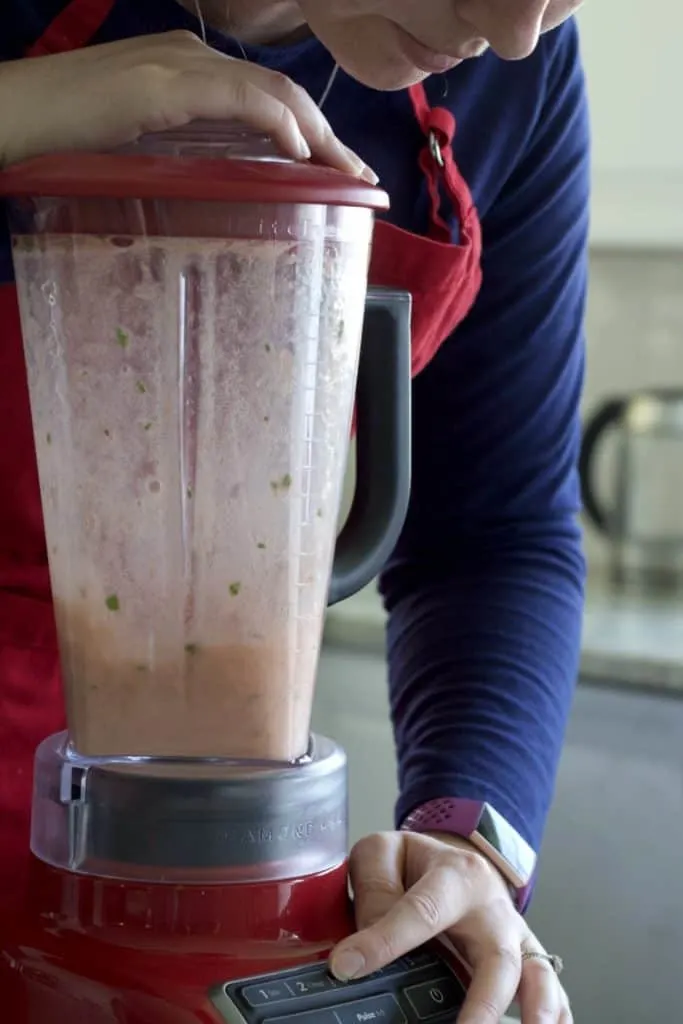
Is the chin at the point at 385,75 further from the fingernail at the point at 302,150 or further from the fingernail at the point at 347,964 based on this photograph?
the fingernail at the point at 347,964

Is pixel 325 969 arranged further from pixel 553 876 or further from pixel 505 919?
pixel 553 876

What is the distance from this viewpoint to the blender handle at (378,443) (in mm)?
616

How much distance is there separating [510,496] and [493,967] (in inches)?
14.7

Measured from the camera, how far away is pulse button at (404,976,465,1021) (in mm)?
570

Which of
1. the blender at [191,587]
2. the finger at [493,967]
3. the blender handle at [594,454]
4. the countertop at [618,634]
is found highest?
the blender at [191,587]

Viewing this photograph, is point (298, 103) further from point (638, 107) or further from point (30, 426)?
point (638, 107)

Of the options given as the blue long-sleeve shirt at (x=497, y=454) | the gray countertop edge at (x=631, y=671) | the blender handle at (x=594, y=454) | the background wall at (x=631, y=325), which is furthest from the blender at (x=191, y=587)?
the background wall at (x=631, y=325)

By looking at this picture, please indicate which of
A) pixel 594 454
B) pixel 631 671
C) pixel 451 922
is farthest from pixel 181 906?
pixel 594 454

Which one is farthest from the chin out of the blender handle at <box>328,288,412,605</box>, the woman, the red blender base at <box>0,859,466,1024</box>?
the red blender base at <box>0,859,466,1024</box>

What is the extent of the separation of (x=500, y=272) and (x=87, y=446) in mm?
393

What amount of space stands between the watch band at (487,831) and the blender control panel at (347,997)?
0.38 feet

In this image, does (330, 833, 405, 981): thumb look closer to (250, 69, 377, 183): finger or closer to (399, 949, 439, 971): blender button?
(399, 949, 439, 971): blender button

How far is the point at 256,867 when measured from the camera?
570 millimetres

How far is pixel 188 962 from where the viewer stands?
0.55 metres
